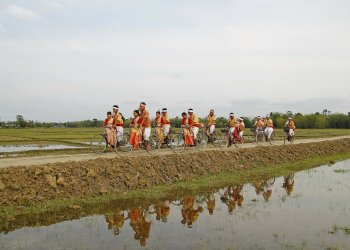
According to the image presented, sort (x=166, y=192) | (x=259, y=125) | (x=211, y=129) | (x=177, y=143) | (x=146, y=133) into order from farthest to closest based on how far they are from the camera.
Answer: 1. (x=259, y=125)
2. (x=211, y=129)
3. (x=177, y=143)
4. (x=146, y=133)
5. (x=166, y=192)

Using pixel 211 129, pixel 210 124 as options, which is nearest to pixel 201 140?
pixel 211 129

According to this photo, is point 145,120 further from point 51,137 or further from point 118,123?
point 51,137

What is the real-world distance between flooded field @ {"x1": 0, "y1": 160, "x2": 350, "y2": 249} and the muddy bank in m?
1.68

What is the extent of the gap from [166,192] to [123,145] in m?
4.00

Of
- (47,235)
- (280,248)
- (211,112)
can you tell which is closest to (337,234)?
(280,248)

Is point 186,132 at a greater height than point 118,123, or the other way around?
point 118,123

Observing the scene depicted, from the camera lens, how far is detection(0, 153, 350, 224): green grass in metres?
10.3

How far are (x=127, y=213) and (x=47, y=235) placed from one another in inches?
97.9

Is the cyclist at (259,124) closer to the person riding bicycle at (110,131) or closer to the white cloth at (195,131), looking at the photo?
the white cloth at (195,131)

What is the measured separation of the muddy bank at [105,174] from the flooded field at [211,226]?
1.68 meters

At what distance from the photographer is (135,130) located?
16062mm

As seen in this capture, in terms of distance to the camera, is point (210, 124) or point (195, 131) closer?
point (195, 131)

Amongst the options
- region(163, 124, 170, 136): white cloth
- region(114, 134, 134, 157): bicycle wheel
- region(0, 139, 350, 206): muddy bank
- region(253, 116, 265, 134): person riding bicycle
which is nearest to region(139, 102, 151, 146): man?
region(114, 134, 134, 157): bicycle wheel

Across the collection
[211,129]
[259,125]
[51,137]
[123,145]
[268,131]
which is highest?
[259,125]
